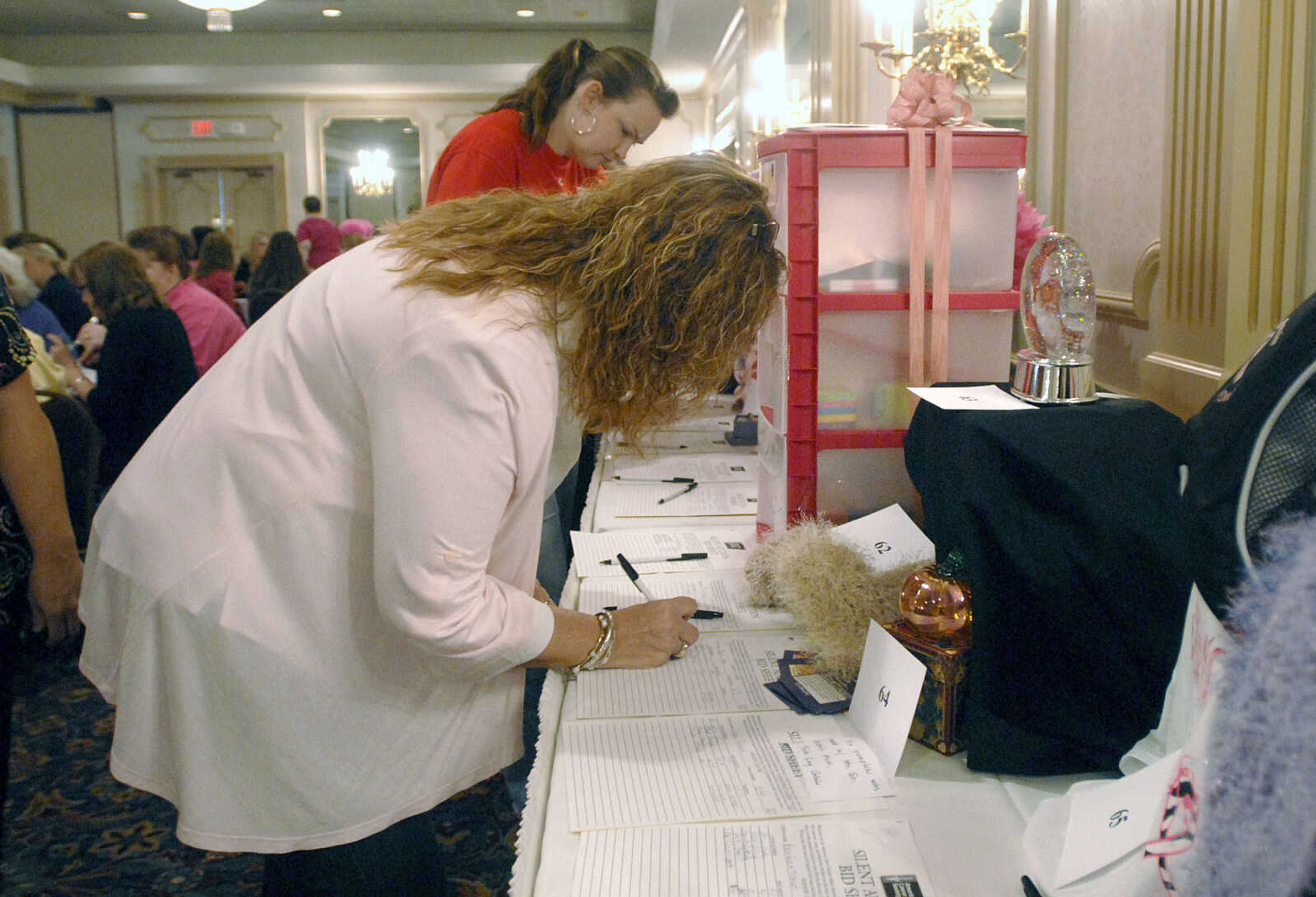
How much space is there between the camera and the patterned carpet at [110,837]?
1968 millimetres

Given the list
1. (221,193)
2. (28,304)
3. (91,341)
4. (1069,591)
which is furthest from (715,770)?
(221,193)

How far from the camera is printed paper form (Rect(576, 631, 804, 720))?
1.03 metres

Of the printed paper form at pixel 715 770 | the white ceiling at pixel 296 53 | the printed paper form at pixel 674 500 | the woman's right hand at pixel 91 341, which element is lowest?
the printed paper form at pixel 715 770

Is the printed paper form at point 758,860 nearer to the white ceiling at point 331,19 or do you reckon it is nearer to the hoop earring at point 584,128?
the hoop earring at point 584,128

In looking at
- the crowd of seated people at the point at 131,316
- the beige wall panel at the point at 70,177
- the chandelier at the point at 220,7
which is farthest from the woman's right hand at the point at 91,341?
the beige wall panel at the point at 70,177

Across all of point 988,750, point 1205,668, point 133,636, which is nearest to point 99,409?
point 133,636

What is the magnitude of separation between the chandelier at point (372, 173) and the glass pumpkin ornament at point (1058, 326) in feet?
34.4

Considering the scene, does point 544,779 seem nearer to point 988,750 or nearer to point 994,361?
point 988,750

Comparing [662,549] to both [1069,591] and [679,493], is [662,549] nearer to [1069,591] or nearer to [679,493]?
[679,493]

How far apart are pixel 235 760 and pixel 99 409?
2.68m

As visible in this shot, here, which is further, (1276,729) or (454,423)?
(454,423)

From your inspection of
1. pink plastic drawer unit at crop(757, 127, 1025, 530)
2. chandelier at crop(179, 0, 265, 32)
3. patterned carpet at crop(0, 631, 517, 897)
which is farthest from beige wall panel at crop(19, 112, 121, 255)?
pink plastic drawer unit at crop(757, 127, 1025, 530)

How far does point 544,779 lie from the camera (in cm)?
91

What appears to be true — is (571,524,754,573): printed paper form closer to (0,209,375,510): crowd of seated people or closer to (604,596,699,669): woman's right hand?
(604,596,699,669): woman's right hand
